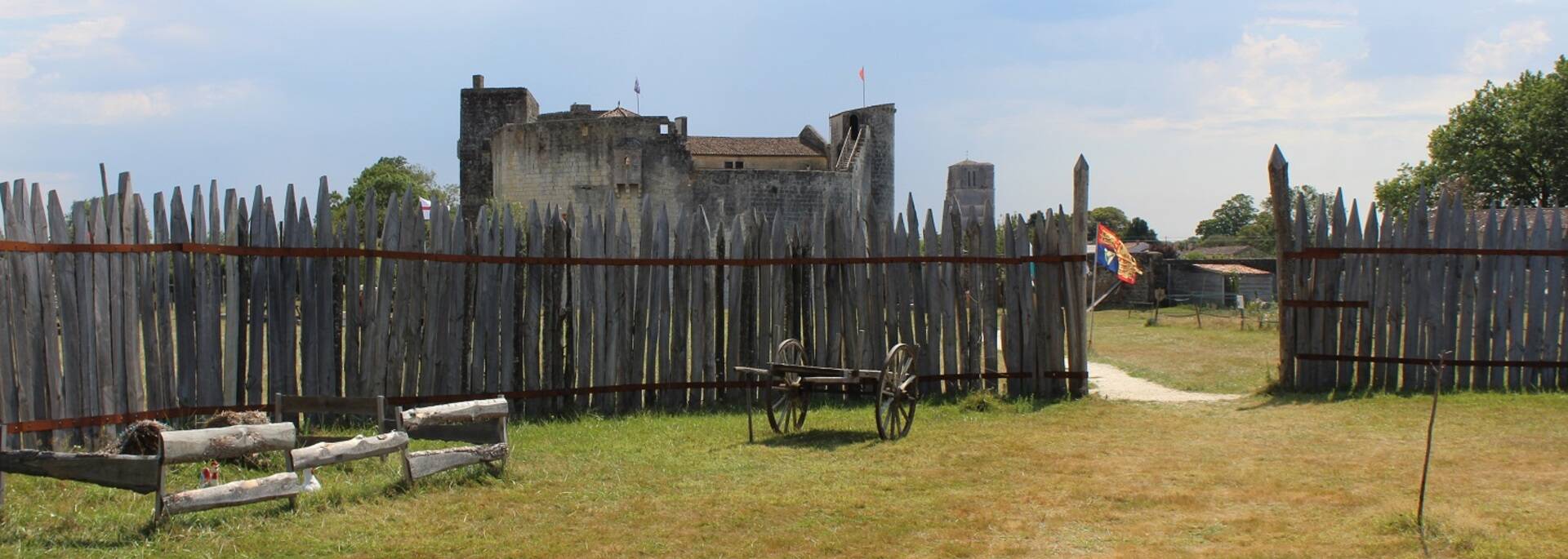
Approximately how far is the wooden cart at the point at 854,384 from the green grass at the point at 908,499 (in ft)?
0.76

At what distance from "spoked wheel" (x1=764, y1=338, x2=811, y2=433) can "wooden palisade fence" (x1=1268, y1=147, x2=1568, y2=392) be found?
515 cm

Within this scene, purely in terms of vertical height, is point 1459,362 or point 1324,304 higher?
point 1324,304

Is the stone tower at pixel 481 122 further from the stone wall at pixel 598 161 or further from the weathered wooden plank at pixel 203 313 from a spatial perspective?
the weathered wooden plank at pixel 203 313

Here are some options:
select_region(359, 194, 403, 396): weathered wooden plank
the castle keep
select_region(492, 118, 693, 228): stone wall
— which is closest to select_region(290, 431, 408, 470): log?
select_region(359, 194, 403, 396): weathered wooden plank

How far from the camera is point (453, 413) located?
7.54 metres

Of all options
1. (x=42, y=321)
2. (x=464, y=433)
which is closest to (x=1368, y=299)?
(x=464, y=433)

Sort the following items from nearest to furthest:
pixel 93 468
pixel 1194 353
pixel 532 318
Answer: pixel 93 468
pixel 532 318
pixel 1194 353

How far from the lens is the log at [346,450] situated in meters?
6.59

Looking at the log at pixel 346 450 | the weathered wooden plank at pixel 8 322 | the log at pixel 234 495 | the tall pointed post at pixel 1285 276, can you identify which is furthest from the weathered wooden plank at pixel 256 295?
the tall pointed post at pixel 1285 276

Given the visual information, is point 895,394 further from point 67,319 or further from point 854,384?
point 67,319

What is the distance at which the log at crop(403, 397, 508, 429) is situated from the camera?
7.37m

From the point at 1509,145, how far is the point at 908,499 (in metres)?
57.9

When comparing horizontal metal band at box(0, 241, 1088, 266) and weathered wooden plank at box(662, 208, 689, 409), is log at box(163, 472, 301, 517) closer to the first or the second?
horizontal metal band at box(0, 241, 1088, 266)

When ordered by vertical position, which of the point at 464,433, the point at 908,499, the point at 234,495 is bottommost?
the point at 908,499
